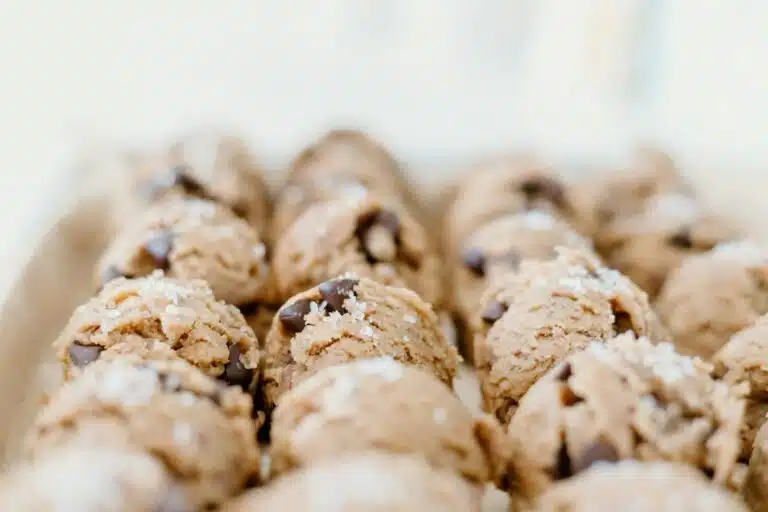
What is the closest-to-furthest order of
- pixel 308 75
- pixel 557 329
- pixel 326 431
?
pixel 326 431, pixel 557 329, pixel 308 75

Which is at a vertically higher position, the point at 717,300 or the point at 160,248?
the point at 160,248

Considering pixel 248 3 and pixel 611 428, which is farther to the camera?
pixel 248 3

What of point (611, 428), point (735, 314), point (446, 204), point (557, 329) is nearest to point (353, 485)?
point (611, 428)

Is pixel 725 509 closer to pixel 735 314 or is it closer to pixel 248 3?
pixel 735 314

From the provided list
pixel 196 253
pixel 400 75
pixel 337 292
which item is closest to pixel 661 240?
pixel 337 292

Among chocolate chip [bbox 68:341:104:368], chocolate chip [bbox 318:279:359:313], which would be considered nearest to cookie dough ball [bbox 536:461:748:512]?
chocolate chip [bbox 318:279:359:313]

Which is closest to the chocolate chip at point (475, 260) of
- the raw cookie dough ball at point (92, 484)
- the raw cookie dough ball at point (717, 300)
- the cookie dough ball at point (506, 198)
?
the cookie dough ball at point (506, 198)

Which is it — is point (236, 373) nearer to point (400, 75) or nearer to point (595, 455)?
point (595, 455)
